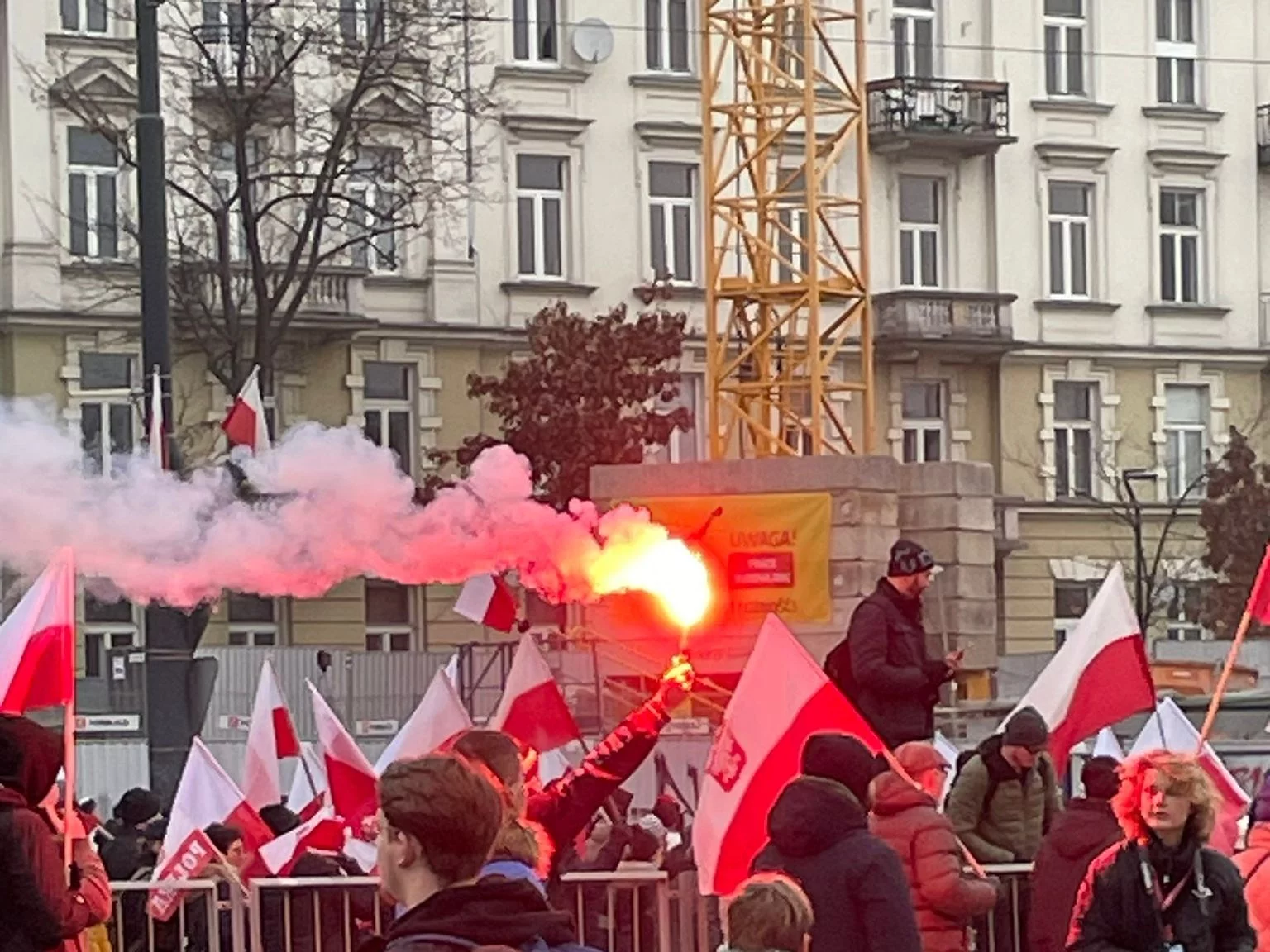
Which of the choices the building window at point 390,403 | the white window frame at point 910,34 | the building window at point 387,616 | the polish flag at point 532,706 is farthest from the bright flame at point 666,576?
the white window frame at point 910,34

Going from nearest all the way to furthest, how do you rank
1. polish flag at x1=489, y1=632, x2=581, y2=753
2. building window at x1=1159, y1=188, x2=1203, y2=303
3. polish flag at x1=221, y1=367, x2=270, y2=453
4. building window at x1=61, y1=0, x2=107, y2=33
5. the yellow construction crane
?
polish flag at x1=489, y1=632, x2=581, y2=753 → polish flag at x1=221, y1=367, x2=270, y2=453 → the yellow construction crane → building window at x1=61, y1=0, x2=107, y2=33 → building window at x1=1159, y1=188, x2=1203, y2=303

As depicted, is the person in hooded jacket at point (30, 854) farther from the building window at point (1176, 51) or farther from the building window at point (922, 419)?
the building window at point (1176, 51)

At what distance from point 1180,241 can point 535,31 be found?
10.8m

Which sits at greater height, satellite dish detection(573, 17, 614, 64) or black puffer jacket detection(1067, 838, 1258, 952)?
satellite dish detection(573, 17, 614, 64)

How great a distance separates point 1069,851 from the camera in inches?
451

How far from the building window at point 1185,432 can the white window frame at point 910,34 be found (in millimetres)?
6366

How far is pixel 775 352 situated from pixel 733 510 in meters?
7.13

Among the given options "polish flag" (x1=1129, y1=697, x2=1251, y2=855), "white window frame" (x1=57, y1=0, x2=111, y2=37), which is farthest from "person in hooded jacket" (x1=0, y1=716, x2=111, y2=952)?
"white window frame" (x1=57, y1=0, x2=111, y2=37)

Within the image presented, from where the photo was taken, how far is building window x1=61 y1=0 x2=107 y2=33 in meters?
40.5

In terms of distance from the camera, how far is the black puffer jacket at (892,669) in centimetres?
1383

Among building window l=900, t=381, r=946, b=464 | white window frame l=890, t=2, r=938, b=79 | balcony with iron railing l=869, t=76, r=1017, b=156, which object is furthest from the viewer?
building window l=900, t=381, r=946, b=464

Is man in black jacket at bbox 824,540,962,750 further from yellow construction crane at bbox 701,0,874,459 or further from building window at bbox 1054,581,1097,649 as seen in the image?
building window at bbox 1054,581,1097,649

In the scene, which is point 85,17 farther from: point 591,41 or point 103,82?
point 591,41

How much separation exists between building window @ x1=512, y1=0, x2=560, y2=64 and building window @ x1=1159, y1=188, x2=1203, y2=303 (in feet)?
33.0
